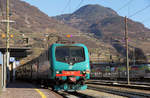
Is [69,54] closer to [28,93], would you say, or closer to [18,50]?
[28,93]

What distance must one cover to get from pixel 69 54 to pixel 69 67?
1105mm

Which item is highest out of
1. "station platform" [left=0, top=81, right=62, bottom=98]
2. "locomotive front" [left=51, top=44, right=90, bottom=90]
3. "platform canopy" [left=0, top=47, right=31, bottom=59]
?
"platform canopy" [left=0, top=47, right=31, bottom=59]

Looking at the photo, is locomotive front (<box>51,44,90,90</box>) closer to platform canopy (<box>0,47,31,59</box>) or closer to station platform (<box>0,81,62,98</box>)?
station platform (<box>0,81,62,98</box>)

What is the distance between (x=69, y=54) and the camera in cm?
2086

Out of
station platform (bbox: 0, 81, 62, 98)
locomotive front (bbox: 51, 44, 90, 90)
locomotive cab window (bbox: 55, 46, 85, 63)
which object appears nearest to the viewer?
station platform (bbox: 0, 81, 62, 98)

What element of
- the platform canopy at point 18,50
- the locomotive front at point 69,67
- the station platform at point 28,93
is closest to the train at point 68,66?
the locomotive front at point 69,67

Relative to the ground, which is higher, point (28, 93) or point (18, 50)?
point (18, 50)

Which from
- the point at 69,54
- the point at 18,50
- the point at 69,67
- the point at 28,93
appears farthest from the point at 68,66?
the point at 18,50

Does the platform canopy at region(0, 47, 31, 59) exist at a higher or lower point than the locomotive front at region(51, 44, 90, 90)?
higher

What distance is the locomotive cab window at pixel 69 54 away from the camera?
20.6 m

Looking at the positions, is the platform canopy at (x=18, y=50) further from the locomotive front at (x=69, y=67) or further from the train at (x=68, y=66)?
the locomotive front at (x=69, y=67)

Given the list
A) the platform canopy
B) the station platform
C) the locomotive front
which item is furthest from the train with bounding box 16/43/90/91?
the platform canopy

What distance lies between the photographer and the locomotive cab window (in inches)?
811

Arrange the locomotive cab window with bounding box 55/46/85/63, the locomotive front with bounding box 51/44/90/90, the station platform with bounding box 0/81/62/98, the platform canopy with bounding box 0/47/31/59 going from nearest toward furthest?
the station platform with bounding box 0/81/62/98 < the locomotive front with bounding box 51/44/90/90 < the locomotive cab window with bounding box 55/46/85/63 < the platform canopy with bounding box 0/47/31/59
